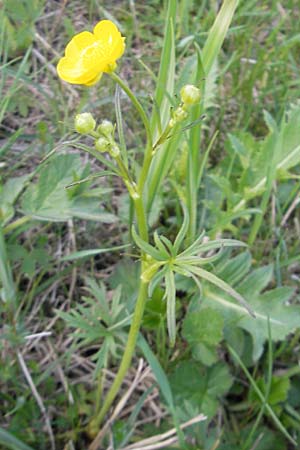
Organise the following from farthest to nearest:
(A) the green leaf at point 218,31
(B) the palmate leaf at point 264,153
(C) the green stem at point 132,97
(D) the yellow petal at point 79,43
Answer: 1. (B) the palmate leaf at point 264,153
2. (A) the green leaf at point 218,31
3. (D) the yellow petal at point 79,43
4. (C) the green stem at point 132,97

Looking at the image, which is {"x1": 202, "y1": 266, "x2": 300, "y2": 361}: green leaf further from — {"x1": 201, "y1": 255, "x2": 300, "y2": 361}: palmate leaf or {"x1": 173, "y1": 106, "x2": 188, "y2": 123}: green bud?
{"x1": 173, "y1": 106, "x2": 188, "y2": 123}: green bud

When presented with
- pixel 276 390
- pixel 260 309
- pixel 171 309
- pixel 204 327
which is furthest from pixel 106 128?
pixel 276 390

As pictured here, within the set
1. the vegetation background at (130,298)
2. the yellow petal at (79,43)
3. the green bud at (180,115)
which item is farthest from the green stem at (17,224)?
the green bud at (180,115)

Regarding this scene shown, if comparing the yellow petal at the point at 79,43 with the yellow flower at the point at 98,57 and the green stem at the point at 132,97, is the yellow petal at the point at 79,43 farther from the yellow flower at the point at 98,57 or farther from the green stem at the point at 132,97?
the green stem at the point at 132,97

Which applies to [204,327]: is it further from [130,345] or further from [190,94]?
[190,94]

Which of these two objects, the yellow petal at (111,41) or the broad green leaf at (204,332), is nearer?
the yellow petal at (111,41)

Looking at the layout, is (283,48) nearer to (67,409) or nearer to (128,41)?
(128,41)

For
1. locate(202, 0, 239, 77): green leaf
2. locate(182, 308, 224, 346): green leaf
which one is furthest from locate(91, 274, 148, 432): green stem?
locate(202, 0, 239, 77): green leaf

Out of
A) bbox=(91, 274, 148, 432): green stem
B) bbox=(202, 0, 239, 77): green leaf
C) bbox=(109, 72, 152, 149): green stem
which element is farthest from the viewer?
bbox=(202, 0, 239, 77): green leaf
